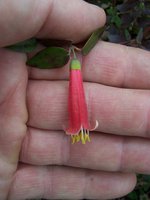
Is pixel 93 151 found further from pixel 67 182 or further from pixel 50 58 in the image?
pixel 50 58

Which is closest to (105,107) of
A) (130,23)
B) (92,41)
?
(92,41)

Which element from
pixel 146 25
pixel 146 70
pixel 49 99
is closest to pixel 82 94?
pixel 49 99

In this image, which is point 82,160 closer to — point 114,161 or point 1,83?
point 114,161

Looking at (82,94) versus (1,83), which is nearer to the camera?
(82,94)

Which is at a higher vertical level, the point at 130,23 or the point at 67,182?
the point at 130,23

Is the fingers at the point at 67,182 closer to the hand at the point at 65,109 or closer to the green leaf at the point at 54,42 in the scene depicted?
the hand at the point at 65,109

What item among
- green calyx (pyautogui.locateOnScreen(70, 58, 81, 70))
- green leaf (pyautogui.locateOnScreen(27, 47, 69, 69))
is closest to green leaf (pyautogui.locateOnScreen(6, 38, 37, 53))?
green leaf (pyautogui.locateOnScreen(27, 47, 69, 69))
